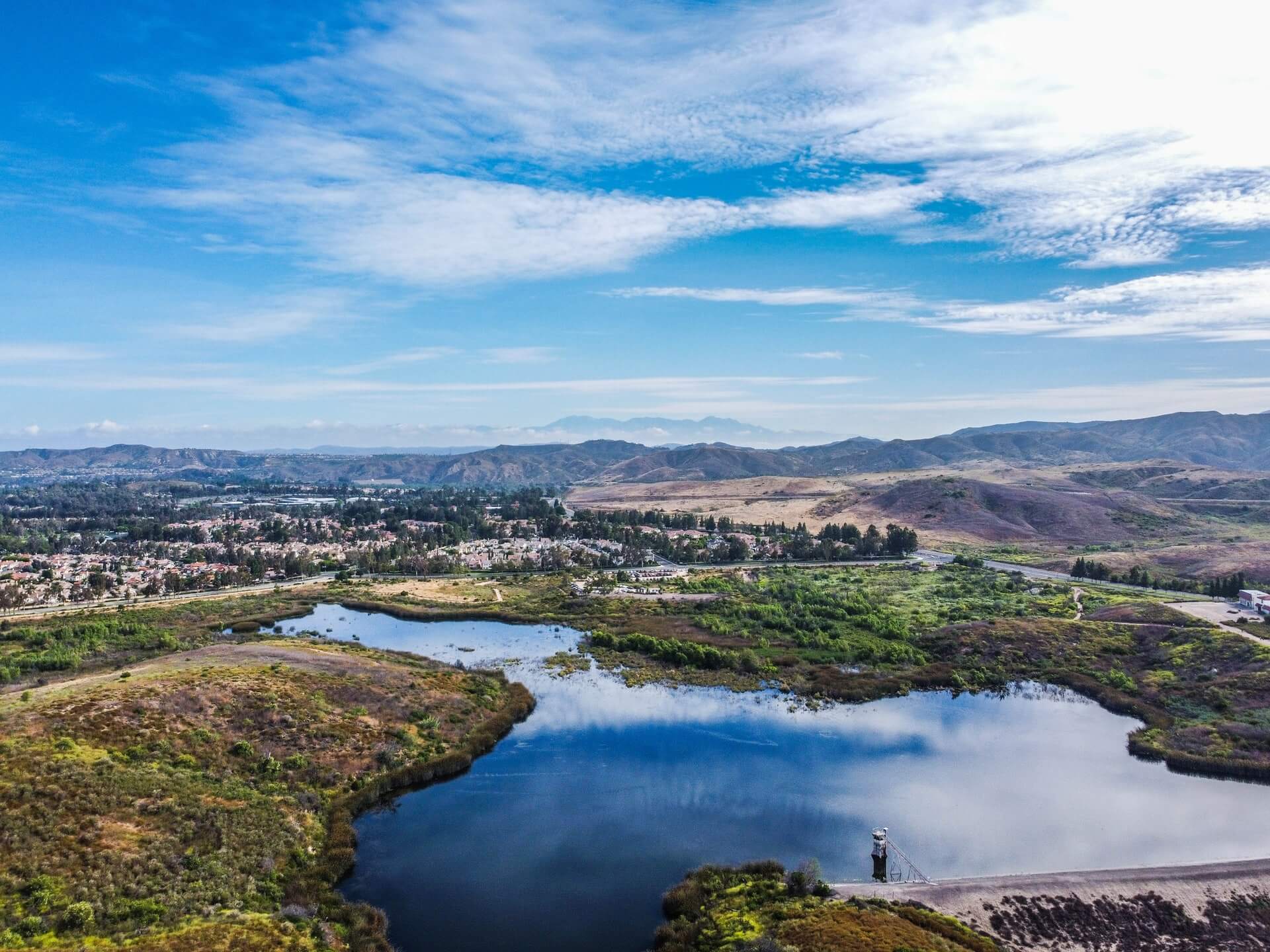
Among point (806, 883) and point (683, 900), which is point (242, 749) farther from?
point (806, 883)

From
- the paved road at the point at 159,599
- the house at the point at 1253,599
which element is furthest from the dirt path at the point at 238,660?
the house at the point at 1253,599

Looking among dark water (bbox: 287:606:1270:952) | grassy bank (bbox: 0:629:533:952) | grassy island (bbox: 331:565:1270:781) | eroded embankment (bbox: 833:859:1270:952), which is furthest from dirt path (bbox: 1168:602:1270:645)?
grassy bank (bbox: 0:629:533:952)

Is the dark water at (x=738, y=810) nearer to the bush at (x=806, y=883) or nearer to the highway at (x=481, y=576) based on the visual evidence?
the bush at (x=806, y=883)

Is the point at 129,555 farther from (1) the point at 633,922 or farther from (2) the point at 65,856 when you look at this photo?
(1) the point at 633,922

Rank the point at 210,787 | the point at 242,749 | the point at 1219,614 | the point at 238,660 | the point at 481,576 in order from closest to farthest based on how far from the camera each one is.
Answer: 1. the point at 210,787
2. the point at 242,749
3. the point at 238,660
4. the point at 1219,614
5. the point at 481,576

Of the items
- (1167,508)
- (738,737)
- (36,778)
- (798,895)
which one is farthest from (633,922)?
(1167,508)

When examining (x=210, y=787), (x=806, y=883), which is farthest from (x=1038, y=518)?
(x=210, y=787)
